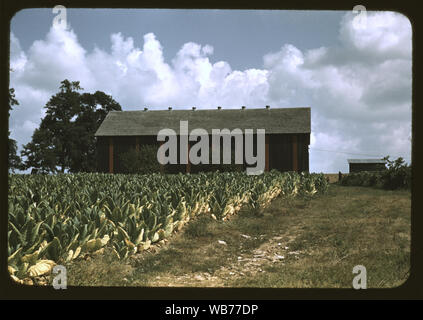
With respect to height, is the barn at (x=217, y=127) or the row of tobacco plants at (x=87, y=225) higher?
the barn at (x=217, y=127)

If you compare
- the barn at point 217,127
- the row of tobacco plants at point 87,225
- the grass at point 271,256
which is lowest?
the grass at point 271,256

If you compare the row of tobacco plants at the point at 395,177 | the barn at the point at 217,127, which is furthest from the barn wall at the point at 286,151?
the row of tobacco plants at the point at 395,177

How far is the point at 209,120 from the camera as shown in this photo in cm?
2956

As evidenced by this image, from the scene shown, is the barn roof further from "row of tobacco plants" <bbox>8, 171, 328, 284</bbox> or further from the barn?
"row of tobacco plants" <bbox>8, 171, 328, 284</bbox>

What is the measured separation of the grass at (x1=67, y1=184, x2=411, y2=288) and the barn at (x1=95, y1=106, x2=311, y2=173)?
1746 cm

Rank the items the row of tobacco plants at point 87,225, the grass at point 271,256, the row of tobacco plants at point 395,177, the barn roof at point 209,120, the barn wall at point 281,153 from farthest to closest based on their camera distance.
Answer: the barn roof at point 209,120
the barn wall at point 281,153
the row of tobacco plants at point 395,177
the grass at point 271,256
the row of tobacco plants at point 87,225

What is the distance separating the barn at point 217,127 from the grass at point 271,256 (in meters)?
17.5

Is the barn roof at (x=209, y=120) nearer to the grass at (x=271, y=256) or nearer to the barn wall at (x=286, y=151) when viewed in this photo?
the barn wall at (x=286, y=151)

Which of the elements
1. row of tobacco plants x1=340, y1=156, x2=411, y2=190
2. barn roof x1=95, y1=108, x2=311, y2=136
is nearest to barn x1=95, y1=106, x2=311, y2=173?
barn roof x1=95, y1=108, x2=311, y2=136

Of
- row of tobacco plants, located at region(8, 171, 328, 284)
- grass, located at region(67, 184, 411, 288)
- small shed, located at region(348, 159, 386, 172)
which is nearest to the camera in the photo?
row of tobacco plants, located at region(8, 171, 328, 284)

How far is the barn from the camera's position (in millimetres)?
26938

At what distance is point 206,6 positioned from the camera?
97.7 inches

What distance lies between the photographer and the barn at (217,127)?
26.9 m
